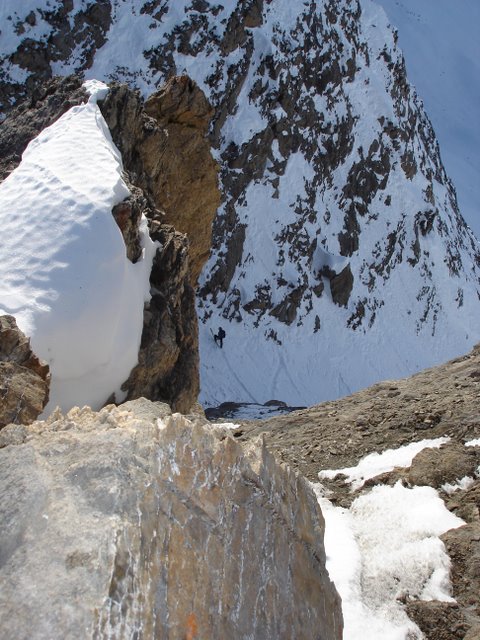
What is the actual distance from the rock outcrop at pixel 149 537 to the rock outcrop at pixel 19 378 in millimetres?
1909

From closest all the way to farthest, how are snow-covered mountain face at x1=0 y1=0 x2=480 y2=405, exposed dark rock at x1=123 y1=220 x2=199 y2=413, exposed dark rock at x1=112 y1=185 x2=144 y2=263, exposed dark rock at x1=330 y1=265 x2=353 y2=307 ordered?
exposed dark rock at x1=112 y1=185 x2=144 y2=263
exposed dark rock at x1=123 y1=220 x2=199 y2=413
snow-covered mountain face at x1=0 y1=0 x2=480 y2=405
exposed dark rock at x1=330 y1=265 x2=353 y2=307

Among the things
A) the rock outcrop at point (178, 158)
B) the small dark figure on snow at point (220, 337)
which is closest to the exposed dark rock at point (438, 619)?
the rock outcrop at point (178, 158)

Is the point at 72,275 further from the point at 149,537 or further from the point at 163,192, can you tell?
the point at 163,192

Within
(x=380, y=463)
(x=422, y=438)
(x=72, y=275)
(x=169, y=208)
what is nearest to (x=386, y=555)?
(x=380, y=463)

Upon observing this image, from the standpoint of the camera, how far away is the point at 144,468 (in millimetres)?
3861

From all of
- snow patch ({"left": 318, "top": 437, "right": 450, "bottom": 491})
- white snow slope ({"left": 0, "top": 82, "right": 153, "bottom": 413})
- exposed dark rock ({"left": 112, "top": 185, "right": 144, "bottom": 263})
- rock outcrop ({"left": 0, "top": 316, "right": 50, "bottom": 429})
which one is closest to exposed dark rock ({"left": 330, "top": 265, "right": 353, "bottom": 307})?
exposed dark rock ({"left": 112, "top": 185, "right": 144, "bottom": 263})

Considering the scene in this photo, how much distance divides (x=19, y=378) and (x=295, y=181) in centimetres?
3084

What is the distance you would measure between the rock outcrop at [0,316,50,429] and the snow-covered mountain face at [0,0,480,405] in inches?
793

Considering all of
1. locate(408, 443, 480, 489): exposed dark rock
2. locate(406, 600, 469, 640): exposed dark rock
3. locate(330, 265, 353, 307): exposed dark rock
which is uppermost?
locate(330, 265, 353, 307): exposed dark rock

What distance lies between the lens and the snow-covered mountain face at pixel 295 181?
102 ft

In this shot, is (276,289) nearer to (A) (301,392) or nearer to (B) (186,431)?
(A) (301,392)

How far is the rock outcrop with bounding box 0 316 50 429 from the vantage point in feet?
20.9

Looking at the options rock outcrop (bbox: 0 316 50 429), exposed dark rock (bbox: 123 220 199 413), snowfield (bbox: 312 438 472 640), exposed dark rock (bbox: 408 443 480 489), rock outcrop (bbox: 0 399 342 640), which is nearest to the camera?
rock outcrop (bbox: 0 399 342 640)

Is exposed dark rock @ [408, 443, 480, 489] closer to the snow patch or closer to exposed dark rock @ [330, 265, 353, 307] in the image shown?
the snow patch
